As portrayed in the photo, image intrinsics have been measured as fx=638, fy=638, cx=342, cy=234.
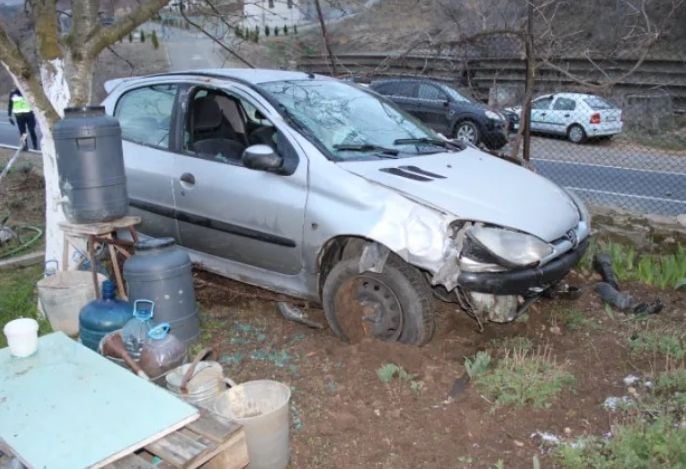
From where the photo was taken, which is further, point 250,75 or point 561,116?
point 561,116

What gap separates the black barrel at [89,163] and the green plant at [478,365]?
2539 mm

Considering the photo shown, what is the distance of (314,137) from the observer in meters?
A: 4.23

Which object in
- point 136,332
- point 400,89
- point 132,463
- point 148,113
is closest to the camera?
point 132,463

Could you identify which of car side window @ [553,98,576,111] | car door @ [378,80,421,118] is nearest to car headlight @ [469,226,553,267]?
car door @ [378,80,421,118]

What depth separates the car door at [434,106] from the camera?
43.8 ft

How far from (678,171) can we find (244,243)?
445 inches

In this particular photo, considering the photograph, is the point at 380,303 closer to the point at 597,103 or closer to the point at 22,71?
the point at 22,71

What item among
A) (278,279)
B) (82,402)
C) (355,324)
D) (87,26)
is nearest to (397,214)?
(355,324)

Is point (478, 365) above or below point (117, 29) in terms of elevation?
below

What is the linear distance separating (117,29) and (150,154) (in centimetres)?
93

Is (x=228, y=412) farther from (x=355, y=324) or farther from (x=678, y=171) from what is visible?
(x=678, y=171)

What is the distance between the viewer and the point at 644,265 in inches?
203

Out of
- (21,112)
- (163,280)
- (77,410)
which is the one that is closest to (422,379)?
(163,280)

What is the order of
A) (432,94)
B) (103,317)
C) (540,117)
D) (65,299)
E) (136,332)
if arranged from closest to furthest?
1. (136,332)
2. (103,317)
3. (65,299)
4. (432,94)
5. (540,117)
